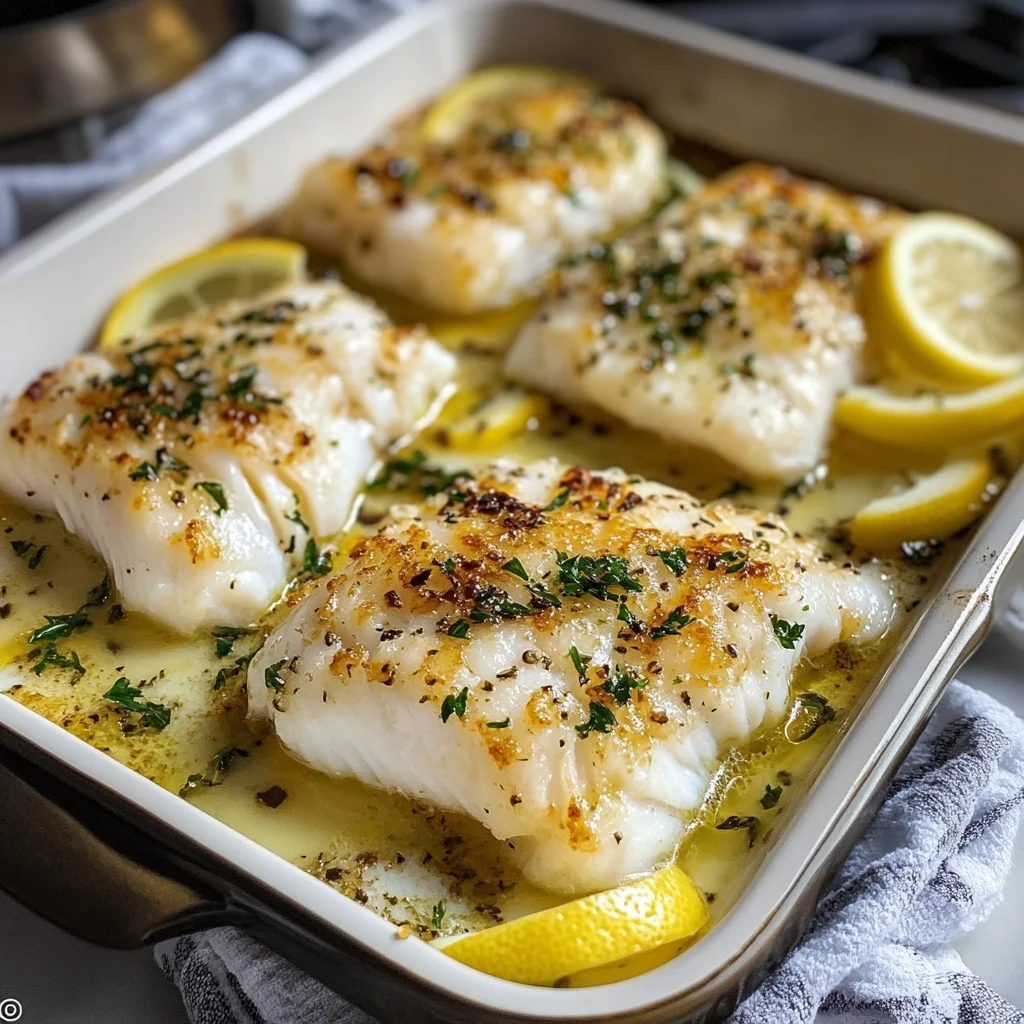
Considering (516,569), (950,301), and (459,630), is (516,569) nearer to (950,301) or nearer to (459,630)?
(459,630)

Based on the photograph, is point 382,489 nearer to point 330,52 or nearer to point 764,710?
point 764,710

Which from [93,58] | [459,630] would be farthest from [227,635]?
[93,58]

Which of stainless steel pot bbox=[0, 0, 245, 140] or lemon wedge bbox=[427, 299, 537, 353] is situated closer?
lemon wedge bbox=[427, 299, 537, 353]

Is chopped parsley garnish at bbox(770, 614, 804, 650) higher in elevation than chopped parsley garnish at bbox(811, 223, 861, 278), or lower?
lower

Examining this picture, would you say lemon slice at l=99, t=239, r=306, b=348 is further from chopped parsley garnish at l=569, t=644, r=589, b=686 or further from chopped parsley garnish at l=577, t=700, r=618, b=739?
chopped parsley garnish at l=577, t=700, r=618, b=739

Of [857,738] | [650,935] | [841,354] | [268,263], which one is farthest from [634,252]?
[650,935]

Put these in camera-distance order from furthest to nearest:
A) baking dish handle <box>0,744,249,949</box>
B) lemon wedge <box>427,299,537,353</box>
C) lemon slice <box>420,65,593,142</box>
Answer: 1. lemon slice <box>420,65,593,142</box>
2. lemon wedge <box>427,299,537,353</box>
3. baking dish handle <box>0,744,249,949</box>

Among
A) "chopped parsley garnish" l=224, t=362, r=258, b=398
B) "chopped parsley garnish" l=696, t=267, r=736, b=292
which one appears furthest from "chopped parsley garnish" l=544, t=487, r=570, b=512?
"chopped parsley garnish" l=696, t=267, r=736, b=292

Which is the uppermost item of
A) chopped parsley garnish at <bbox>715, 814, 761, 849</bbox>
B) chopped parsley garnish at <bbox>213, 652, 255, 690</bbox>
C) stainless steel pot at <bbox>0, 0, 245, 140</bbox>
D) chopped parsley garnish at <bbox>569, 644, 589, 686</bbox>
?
stainless steel pot at <bbox>0, 0, 245, 140</bbox>
